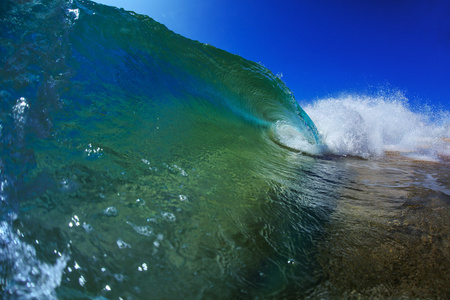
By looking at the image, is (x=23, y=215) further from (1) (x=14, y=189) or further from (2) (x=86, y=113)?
(2) (x=86, y=113)

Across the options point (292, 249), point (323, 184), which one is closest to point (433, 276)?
point (292, 249)

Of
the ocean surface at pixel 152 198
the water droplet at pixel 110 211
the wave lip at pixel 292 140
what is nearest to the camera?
the ocean surface at pixel 152 198

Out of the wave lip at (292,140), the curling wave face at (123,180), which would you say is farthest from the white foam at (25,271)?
the wave lip at (292,140)

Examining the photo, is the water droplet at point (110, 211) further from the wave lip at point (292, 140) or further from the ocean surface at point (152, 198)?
the wave lip at point (292, 140)

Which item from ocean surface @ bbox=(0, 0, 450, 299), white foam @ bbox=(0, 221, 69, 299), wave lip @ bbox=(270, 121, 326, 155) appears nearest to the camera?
white foam @ bbox=(0, 221, 69, 299)

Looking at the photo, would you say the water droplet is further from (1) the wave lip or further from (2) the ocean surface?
(1) the wave lip

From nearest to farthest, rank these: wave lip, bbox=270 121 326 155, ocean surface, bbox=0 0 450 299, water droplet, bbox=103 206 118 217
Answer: ocean surface, bbox=0 0 450 299 < water droplet, bbox=103 206 118 217 < wave lip, bbox=270 121 326 155

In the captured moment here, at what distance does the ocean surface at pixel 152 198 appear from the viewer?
0.95 metres

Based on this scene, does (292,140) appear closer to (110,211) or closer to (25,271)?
(110,211)

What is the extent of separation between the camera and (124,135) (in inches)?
92.7

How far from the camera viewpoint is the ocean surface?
3.11 feet

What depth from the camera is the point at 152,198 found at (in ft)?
4.96

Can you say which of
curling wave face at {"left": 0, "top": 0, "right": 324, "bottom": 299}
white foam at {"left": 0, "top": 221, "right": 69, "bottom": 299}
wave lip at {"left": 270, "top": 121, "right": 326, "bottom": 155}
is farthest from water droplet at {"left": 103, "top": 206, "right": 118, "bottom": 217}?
wave lip at {"left": 270, "top": 121, "right": 326, "bottom": 155}

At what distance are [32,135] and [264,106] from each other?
448 cm
